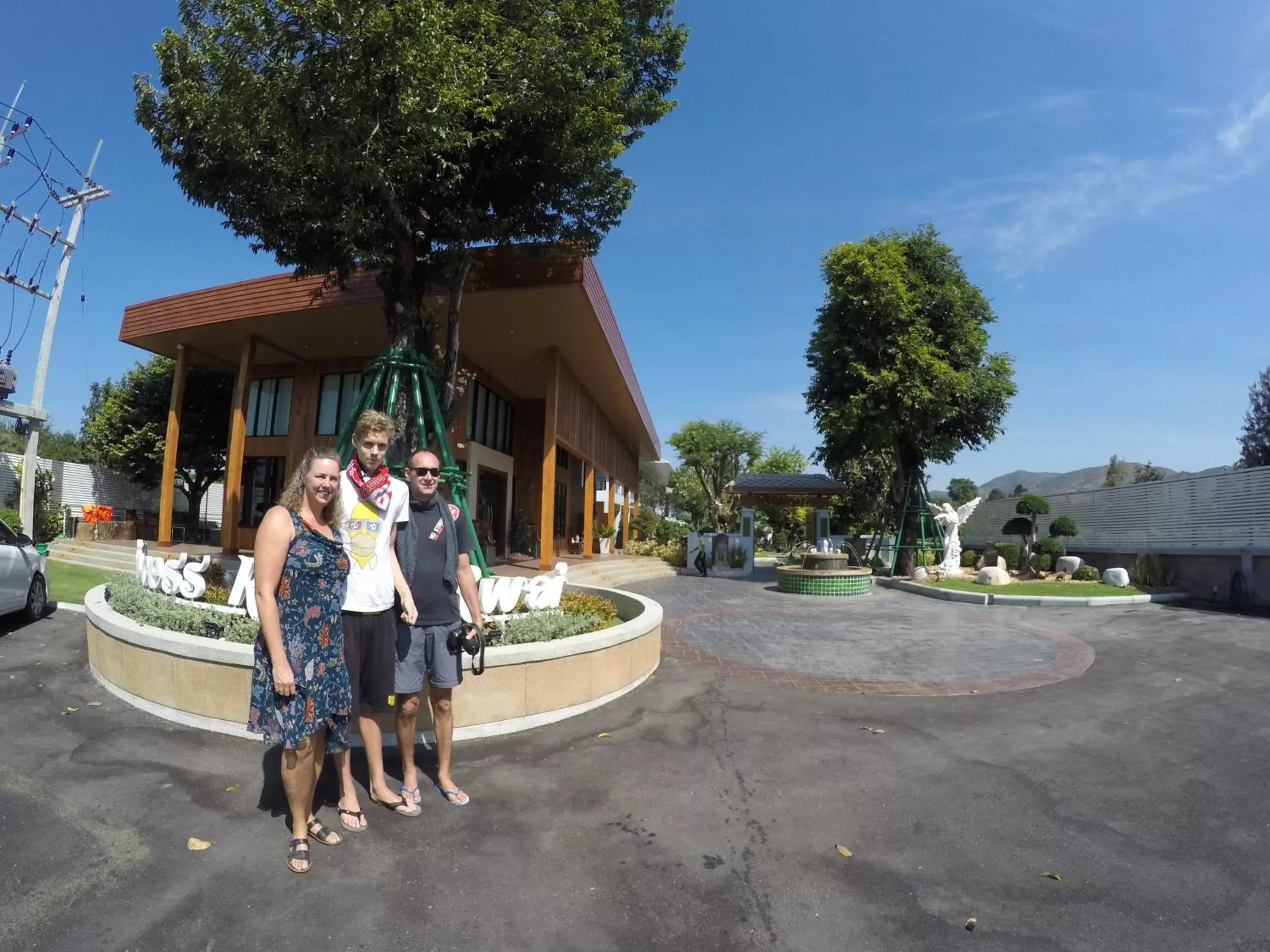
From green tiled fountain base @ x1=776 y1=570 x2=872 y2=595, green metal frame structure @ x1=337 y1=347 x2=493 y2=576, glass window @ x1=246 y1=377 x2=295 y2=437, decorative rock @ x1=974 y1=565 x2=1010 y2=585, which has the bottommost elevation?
green tiled fountain base @ x1=776 y1=570 x2=872 y2=595

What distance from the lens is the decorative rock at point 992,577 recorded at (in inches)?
602

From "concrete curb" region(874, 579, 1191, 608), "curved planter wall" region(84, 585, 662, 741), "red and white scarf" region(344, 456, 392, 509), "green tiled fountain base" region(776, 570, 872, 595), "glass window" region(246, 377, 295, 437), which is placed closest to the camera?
"red and white scarf" region(344, 456, 392, 509)

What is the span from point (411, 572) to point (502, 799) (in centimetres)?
130

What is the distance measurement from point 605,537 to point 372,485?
22.8 metres

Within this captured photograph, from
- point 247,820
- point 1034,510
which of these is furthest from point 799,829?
point 1034,510

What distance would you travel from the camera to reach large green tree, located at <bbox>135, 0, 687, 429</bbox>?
574 centimetres

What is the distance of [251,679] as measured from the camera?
14.7 feet

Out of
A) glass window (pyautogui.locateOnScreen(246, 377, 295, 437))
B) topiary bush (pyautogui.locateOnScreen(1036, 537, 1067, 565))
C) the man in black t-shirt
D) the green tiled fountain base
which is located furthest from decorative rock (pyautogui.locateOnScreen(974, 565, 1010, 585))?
glass window (pyautogui.locateOnScreen(246, 377, 295, 437))

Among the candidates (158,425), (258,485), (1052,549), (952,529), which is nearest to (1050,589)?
(1052,549)

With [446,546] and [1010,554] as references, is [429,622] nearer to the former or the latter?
[446,546]

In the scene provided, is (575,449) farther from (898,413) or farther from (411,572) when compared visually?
(411,572)

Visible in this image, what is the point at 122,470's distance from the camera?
22.1 meters

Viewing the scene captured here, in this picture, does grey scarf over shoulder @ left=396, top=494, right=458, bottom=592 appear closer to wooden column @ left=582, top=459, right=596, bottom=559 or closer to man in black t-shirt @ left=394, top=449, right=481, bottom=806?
man in black t-shirt @ left=394, top=449, right=481, bottom=806

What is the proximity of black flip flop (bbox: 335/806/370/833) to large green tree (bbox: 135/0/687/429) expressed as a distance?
5.05 meters
